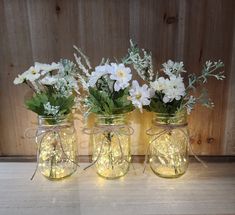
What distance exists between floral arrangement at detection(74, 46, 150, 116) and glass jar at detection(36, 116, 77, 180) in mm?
112

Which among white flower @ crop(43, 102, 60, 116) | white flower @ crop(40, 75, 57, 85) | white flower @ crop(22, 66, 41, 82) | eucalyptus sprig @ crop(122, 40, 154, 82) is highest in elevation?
eucalyptus sprig @ crop(122, 40, 154, 82)

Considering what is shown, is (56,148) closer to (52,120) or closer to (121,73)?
(52,120)

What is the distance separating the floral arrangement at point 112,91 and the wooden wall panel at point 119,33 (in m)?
0.14

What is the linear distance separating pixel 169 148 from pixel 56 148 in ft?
1.34

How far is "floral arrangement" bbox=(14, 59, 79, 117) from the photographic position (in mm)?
846

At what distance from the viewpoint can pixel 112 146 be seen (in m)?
0.92

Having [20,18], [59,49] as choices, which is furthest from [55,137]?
[20,18]

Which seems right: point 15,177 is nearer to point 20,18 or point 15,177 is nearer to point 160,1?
point 20,18

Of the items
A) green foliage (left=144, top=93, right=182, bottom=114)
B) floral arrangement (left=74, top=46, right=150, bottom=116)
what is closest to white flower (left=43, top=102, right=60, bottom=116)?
floral arrangement (left=74, top=46, right=150, bottom=116)

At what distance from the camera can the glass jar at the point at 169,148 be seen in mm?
911

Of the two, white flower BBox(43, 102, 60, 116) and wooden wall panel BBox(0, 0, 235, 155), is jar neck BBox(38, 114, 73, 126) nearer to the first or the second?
white flower BBox(43, 102, 60, 116)

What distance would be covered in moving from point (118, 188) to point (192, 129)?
1.30ft

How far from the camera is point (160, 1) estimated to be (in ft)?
3.05

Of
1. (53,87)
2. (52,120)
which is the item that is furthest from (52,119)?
(53,87)
